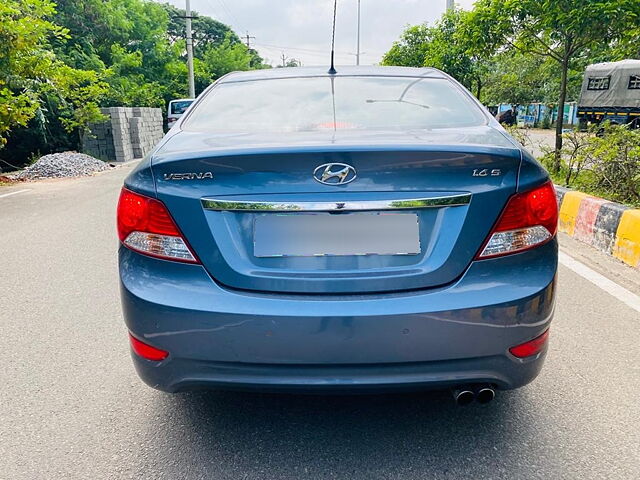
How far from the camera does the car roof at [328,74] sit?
3102 mm

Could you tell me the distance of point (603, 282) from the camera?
438 centimetres

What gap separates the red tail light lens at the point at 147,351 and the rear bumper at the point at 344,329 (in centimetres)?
3

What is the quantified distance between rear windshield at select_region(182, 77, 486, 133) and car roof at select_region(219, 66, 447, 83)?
0.08 m

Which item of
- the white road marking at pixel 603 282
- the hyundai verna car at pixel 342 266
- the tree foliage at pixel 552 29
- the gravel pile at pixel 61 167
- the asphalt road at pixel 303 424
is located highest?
the tree foliage at pixel 552 29

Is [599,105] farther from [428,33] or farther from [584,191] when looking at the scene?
[584,191]

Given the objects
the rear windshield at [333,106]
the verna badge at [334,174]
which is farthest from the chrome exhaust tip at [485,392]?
the rear windshield at [333,106]

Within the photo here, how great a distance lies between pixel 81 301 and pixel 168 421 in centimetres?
190

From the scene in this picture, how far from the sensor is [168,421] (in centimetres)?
248

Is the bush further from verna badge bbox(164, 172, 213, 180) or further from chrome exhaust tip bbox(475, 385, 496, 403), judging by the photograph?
verna badge bbox(164, 172, 213, 180)

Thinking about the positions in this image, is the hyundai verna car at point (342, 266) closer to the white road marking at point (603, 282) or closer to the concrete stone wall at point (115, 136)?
the white road marking at point (603, 282)

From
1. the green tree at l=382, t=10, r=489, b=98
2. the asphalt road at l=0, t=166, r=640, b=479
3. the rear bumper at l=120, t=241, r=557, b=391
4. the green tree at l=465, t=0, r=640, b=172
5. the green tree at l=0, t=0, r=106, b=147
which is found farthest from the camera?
the green tree at l=382, t=10, r=489, b=98

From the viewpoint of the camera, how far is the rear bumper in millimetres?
1881

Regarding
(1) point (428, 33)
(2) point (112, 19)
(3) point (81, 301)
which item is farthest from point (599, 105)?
(3) point (81, 301)

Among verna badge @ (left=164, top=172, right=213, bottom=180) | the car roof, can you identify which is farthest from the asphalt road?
the car roof
